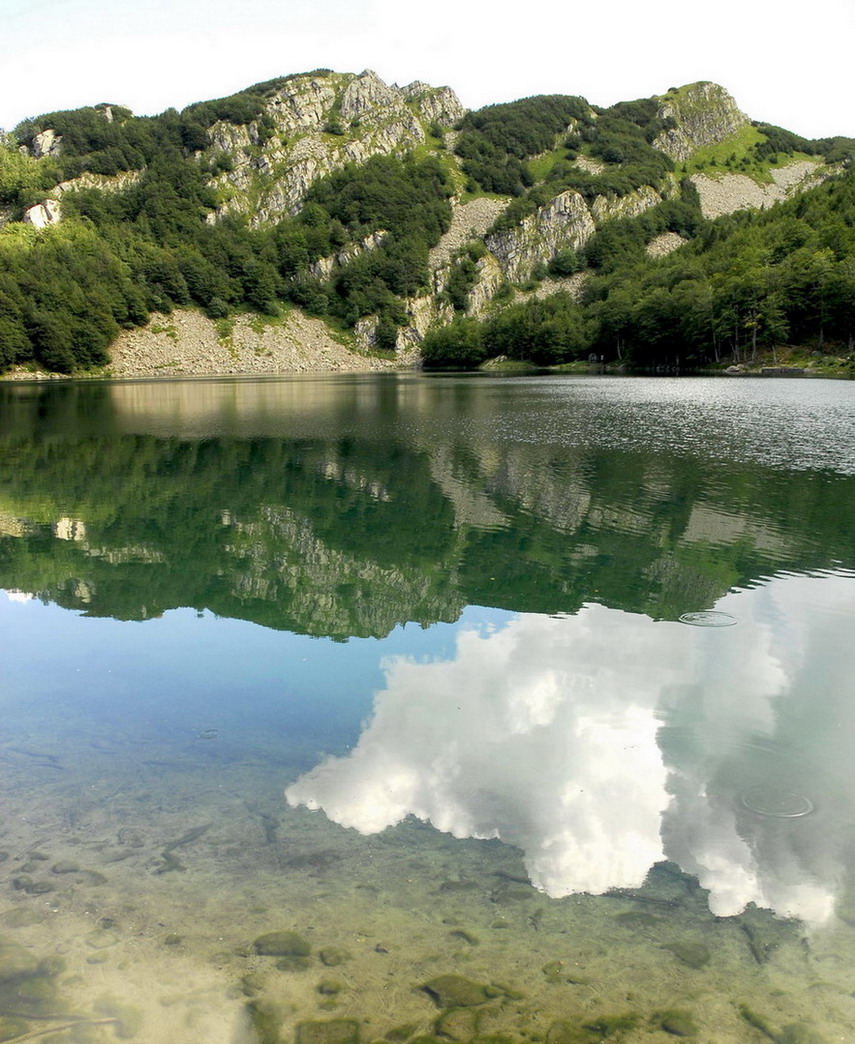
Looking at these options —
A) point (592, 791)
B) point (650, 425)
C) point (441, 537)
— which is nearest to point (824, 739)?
point (592, 791)

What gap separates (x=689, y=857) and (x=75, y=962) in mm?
4787

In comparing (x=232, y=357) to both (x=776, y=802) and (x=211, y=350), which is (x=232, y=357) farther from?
(x=776, y=802)

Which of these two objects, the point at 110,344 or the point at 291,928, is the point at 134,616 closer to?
the point at 291,928

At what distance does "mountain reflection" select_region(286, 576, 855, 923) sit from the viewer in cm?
632

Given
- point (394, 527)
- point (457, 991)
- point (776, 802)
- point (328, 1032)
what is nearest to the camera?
point (328, 1032)

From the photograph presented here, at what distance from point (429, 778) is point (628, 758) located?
2.21 metres

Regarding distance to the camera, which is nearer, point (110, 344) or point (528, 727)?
point (528, 727)

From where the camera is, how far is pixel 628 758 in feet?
26.4

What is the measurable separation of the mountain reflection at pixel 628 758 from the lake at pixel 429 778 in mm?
38

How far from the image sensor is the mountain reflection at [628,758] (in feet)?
20.7

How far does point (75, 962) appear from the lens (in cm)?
509

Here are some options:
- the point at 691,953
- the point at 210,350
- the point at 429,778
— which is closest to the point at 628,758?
the point at 429,778

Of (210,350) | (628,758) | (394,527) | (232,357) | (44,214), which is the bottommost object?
(628,758)

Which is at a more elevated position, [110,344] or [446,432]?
[110,344]
